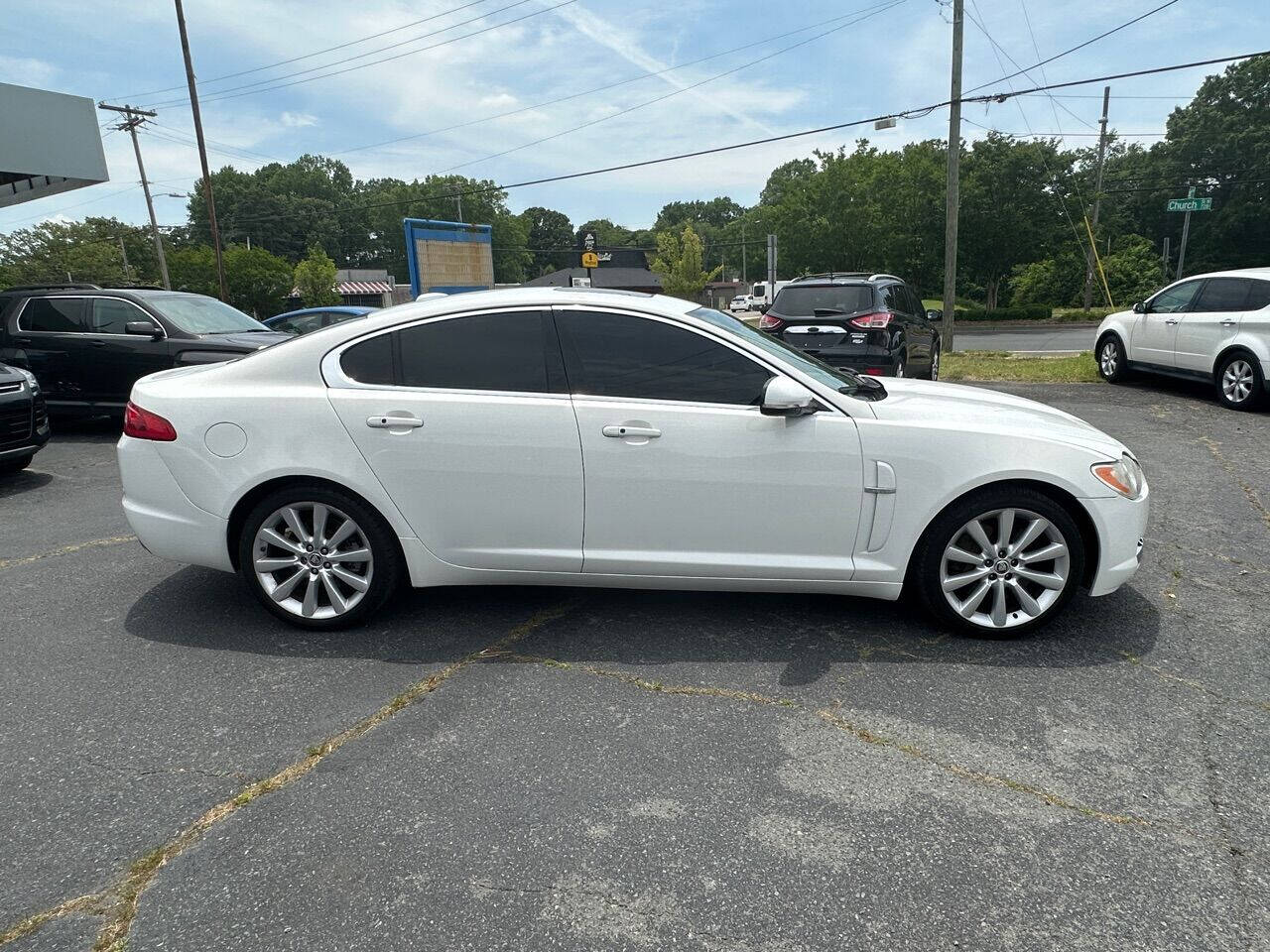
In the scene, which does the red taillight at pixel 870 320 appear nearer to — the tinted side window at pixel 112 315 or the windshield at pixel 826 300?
the windshield at pixel 826 300

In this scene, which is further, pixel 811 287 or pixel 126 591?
pixel 811 287

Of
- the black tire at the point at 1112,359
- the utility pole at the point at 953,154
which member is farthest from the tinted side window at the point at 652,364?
the utility pole at the point at 953,154

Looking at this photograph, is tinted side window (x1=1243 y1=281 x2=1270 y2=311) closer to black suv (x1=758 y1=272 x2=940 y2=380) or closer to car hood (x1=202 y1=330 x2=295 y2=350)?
black suv (x1=758 y1=272 x2=940 y2=380)

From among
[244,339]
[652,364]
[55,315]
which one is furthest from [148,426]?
[55,315]

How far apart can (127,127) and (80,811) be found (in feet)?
169

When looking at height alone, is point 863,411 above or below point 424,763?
above

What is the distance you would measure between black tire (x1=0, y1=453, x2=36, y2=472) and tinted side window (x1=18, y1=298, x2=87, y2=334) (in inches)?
89.8

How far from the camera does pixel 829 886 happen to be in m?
2.17

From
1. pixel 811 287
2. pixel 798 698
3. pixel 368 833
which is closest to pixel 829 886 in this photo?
pixel 798 698

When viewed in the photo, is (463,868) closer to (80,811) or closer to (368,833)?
(368,833)

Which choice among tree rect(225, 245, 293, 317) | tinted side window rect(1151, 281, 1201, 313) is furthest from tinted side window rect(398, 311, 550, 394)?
tree rect(225, 245, 293, 317)

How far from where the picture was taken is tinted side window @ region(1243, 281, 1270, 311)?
30.8 ft

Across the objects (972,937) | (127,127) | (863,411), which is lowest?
(972,937)

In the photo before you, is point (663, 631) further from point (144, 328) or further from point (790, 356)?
point (144, 328)
